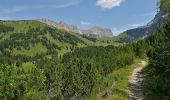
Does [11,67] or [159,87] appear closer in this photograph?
[159,87]

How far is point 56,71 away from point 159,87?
283ft

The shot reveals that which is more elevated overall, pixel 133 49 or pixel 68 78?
pixel 133 49

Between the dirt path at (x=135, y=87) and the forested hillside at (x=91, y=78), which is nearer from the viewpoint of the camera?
the forested hillside at (x=91, y=78)

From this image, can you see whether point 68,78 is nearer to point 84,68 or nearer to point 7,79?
point 84,68

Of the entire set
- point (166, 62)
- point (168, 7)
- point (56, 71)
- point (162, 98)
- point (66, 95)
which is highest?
point (168, 7)

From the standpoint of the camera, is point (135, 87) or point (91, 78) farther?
point (91, 78)

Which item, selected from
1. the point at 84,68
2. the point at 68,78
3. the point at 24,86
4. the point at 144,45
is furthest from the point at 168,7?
the point at 144,45

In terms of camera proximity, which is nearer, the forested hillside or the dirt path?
the forested hillside

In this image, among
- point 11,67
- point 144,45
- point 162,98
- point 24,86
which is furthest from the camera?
point 144,45

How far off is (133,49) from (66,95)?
166ft

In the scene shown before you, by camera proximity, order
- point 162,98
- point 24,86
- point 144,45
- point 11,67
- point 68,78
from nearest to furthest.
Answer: point 162,98 < point 24,86 < point 11,67 < point 68,78 < point 144,45

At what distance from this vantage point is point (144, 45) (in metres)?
146

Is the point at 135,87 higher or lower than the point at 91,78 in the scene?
higher

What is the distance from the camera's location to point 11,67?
70.8 m
